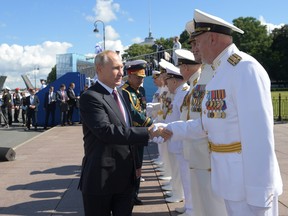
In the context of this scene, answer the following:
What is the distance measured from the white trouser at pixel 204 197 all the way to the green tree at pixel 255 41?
78.6 metres

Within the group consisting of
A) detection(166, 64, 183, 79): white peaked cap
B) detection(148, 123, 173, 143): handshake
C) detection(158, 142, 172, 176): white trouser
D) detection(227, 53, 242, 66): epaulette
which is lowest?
detection(158, 142, 172, 176): white trouser

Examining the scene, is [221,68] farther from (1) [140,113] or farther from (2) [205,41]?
(1) [140,113]

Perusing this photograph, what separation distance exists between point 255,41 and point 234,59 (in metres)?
83.5

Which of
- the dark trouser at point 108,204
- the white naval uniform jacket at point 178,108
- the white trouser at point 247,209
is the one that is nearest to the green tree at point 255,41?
the white naval uniform jacket at point 178,108

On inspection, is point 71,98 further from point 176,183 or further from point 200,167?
point 200,167

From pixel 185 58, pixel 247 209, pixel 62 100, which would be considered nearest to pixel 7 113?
pixel 62 100

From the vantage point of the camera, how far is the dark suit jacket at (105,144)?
113 inches

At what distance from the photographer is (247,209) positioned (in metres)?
2.31

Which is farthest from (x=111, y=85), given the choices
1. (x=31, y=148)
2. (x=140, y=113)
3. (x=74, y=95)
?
(x=74, y=95)

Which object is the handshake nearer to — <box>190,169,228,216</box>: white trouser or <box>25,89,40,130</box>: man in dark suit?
<box>190,169,228,216</box>: white trouser

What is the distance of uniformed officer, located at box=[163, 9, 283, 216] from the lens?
2209 millimetres

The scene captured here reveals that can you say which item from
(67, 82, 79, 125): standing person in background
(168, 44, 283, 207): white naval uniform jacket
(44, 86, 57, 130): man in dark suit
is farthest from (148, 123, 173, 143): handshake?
(67, 82, 79, 125): standing person in background

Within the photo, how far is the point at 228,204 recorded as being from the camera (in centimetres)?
245

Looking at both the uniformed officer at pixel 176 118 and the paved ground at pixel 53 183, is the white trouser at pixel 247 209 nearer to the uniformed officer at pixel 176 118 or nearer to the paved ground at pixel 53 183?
the uniformed officer at pixel 176 118
